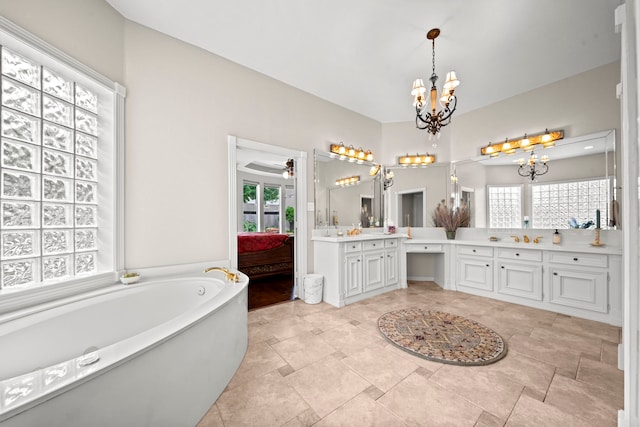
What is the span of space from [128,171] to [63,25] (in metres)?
→ 1.12

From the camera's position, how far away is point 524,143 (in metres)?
3.42

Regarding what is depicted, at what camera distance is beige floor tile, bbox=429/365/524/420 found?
4.83ft

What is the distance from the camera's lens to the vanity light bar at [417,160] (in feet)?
14.2

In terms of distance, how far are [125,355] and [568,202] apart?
458 cm

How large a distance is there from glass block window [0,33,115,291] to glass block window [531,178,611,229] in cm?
503

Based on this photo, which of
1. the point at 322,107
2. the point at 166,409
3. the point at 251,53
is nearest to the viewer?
the point at 166,409

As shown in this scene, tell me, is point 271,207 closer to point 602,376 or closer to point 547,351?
point 547,351

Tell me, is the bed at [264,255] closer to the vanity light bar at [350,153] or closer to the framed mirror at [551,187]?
the vanity light bar at [350,153]

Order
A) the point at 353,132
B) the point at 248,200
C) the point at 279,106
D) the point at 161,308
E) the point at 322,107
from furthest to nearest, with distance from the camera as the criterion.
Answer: the point at 248,200 → the point at 353,132 → the point at 322,107 → the point at 279,106 → the point at 161,308

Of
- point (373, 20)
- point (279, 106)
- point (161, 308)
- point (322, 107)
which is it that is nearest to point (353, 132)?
point (322, 107)

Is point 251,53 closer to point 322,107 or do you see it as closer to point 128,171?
point 322,107

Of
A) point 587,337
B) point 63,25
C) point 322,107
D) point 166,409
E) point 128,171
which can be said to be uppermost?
point 322,107

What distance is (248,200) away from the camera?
6.83 meters

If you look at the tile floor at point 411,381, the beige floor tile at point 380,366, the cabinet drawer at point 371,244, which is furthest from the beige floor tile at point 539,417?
the cabinet drawer at point 371,244
